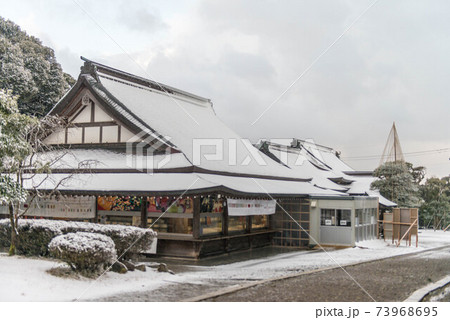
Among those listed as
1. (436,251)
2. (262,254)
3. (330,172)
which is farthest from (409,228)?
(330,172)

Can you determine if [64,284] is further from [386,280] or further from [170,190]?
[386,280]

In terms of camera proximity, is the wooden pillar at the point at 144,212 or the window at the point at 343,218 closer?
the wooden pillar at the point at 144,212

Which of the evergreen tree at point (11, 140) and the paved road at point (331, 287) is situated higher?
the evergreen tree at point (11, 140)

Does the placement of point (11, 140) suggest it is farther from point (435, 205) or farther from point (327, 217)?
point (435, 205)

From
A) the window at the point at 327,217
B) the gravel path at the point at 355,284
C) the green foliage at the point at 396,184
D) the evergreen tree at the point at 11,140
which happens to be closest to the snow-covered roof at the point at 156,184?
the evergreen tree at the point at 11,140

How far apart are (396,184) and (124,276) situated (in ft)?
78.4

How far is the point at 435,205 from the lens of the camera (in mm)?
39594

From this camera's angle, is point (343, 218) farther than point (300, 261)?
Yes

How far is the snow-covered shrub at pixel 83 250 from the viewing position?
11211 millimetres

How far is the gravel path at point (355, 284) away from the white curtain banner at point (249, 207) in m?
5.31

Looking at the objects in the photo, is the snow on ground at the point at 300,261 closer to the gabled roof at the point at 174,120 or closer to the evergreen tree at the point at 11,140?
the gabled roof at the point at 174,120

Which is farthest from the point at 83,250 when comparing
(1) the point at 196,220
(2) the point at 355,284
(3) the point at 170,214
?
(3) the point at 170,214

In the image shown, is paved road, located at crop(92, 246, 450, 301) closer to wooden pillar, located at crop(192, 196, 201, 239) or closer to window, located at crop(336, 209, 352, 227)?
wooden pillar, located at crop(192, 196, 201, 239)

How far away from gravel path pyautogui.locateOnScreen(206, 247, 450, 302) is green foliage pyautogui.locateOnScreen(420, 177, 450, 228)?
2427 cm
